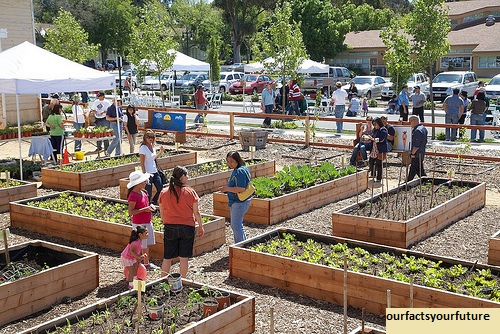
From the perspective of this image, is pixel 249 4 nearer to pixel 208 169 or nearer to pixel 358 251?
pixel 208 169

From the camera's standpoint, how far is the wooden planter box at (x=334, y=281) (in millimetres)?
7043

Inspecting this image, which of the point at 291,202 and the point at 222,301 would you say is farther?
the point at 291,202

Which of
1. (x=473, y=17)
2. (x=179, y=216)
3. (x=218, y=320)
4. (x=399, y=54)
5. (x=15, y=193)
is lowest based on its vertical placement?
(x=218, y=320)

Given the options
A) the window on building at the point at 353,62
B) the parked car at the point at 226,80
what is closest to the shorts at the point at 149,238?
the parked car at the point at 226,80

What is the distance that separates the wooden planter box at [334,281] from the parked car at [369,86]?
1148 inches

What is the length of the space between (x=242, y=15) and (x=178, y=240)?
209ft

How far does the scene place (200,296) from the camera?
7.11 m

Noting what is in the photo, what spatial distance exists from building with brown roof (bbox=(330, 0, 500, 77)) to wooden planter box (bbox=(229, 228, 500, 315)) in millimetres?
45318

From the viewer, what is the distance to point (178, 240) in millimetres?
8055

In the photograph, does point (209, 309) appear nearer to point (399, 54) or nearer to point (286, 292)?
point (286, 292)

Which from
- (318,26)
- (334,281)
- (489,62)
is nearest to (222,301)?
(334,281)

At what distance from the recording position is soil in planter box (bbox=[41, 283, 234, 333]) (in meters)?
6.40

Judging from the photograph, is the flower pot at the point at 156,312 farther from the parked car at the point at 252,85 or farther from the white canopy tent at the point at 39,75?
the parked car at the point at 252,85

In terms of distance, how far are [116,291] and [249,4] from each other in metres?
62.5
